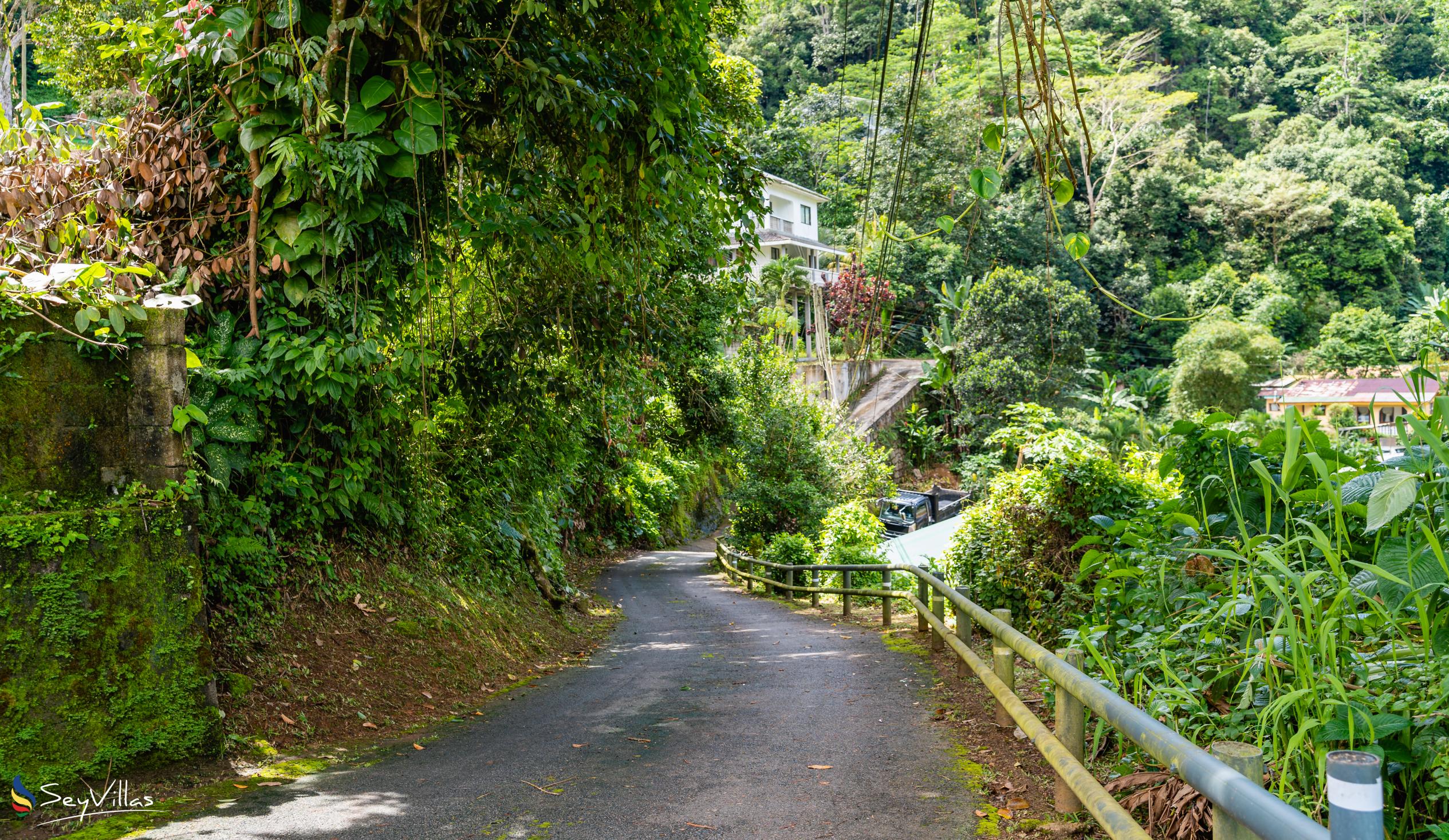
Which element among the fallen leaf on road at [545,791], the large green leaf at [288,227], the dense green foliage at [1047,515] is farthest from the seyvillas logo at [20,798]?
the dense green foliage at [1047,515]

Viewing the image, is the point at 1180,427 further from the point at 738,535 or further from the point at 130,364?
the point at 738,535

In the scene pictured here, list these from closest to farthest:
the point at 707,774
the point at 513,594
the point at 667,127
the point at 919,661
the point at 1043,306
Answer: the point at 707,774
the point at 667,127
the point at 919,661
the point at 513,594
the point at 1043,306

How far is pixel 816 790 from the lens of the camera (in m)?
4.04

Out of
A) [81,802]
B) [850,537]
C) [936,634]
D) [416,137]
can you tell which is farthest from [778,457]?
[81,802]

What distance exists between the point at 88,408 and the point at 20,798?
1.73m

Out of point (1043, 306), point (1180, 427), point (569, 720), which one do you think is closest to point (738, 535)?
point (1043, 306)

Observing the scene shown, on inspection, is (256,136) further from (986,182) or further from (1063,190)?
(1063,190)

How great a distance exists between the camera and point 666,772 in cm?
444

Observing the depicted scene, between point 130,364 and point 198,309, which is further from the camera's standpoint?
point 198,309

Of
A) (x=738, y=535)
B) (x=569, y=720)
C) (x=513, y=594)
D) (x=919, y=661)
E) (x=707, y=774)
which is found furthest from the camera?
(x=738, y=535)

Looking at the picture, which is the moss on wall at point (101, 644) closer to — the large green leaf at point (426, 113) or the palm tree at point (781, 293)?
the large green leaf at point (426, 113)

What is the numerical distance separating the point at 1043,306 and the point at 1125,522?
2961 cm

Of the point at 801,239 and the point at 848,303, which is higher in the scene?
the point at 801,239

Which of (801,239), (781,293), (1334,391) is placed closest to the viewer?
(1334,391)
